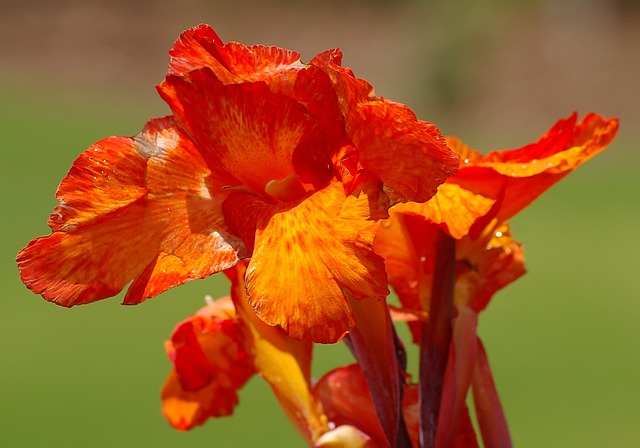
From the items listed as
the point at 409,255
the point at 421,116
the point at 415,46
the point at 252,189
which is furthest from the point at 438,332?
the point at 415,46

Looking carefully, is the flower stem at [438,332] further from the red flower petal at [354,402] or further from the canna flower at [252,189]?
the canna flower at [252,189]

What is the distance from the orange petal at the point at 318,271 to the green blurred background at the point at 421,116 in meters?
4.02

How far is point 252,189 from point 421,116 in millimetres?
9217

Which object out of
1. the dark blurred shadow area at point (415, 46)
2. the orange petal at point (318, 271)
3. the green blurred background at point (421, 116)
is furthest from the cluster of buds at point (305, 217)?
the dark blurred shadow area at point (415, 46)

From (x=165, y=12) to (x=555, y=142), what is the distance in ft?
40.2

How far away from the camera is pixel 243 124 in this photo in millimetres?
608

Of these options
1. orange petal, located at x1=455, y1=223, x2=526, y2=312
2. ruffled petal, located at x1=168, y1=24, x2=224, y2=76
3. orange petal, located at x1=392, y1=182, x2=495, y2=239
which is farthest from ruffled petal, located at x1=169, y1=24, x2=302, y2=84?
orange petal, located at x1=455, y1=223, x2=526, y2=312

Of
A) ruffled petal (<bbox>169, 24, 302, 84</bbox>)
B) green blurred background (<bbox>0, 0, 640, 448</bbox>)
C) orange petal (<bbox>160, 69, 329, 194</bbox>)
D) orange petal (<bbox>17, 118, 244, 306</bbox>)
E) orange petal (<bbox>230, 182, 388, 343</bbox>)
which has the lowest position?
orange petal (<bbox>230, 182, 388, 343</bbox>)

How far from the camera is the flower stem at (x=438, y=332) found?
72 cm

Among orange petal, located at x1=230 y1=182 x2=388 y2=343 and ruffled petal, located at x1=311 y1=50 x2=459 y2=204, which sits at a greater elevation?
ruffled petal, located at x1=311 y1=50 x2=459 y2=204

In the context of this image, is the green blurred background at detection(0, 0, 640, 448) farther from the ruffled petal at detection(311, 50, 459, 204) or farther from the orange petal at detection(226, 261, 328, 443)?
the ruffled petal at detection(311, 50, 459, 204)

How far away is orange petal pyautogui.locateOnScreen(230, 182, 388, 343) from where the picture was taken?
0.55 metres

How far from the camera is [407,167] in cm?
57

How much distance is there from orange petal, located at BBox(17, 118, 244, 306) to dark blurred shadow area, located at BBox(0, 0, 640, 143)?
9.41m
